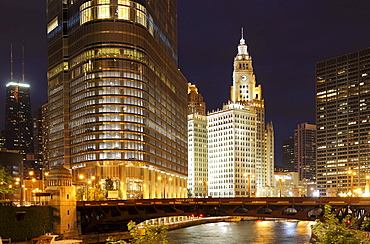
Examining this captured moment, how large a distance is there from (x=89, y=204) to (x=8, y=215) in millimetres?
20989

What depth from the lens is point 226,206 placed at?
110500mm

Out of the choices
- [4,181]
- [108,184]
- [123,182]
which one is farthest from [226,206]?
[123,182]

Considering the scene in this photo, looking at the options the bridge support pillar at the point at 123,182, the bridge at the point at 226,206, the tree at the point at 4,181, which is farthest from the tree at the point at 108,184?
the tree at the point at 4,181

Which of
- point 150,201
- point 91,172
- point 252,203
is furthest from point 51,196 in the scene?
point 91,172

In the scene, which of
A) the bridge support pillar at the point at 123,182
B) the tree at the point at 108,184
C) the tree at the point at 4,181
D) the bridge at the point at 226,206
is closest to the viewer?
the bridge at the point at 226,206

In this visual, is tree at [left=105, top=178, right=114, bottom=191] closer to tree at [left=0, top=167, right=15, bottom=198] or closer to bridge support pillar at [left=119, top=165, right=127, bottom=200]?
bridge support pillar at [left=119, top=165, right=127, bottom=200]

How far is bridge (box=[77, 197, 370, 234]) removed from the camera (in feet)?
285

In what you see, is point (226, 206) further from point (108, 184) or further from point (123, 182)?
point (123, 182)

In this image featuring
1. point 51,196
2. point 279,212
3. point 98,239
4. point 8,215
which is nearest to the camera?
point 279,212

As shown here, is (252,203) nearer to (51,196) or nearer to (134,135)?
(51,196)

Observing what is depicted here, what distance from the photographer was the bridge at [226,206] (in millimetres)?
86938

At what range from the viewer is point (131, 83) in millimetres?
198500

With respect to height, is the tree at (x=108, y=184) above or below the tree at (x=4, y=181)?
below

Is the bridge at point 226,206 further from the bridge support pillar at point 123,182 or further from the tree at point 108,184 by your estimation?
the bridge support pillar at point 123,182
